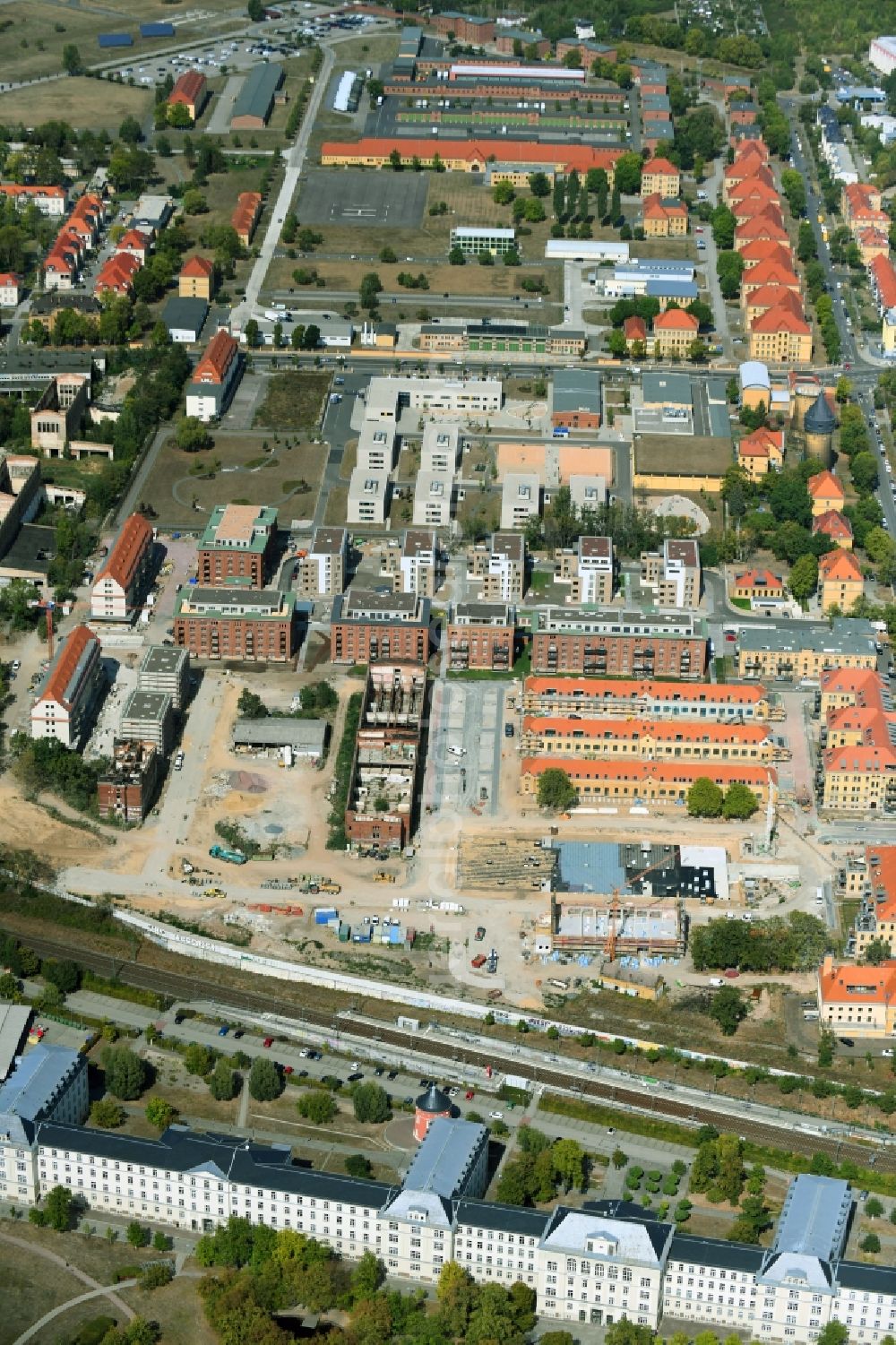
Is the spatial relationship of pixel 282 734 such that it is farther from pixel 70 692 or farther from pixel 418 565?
pixel 418 565

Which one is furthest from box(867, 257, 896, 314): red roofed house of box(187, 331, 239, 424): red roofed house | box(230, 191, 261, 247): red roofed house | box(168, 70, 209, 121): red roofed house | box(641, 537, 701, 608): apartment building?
box(168, 70, 209, 121): red roofed house

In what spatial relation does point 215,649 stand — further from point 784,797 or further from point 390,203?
point 390,203

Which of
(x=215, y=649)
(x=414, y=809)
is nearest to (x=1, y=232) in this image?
(x=215, y=649)

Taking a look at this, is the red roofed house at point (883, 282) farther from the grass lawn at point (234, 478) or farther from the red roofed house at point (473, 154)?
the grass lawn at point (234, 478)

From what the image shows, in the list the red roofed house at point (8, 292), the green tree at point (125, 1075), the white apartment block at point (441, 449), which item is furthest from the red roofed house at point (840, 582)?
the red roofed house at point (8, 292)

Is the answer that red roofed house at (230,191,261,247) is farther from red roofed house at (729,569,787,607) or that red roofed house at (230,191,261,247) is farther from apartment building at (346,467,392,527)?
red roofed house at (729,569,787,607)

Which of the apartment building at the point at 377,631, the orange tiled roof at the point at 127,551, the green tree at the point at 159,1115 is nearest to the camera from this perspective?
the green tree at the point at 159,1115
